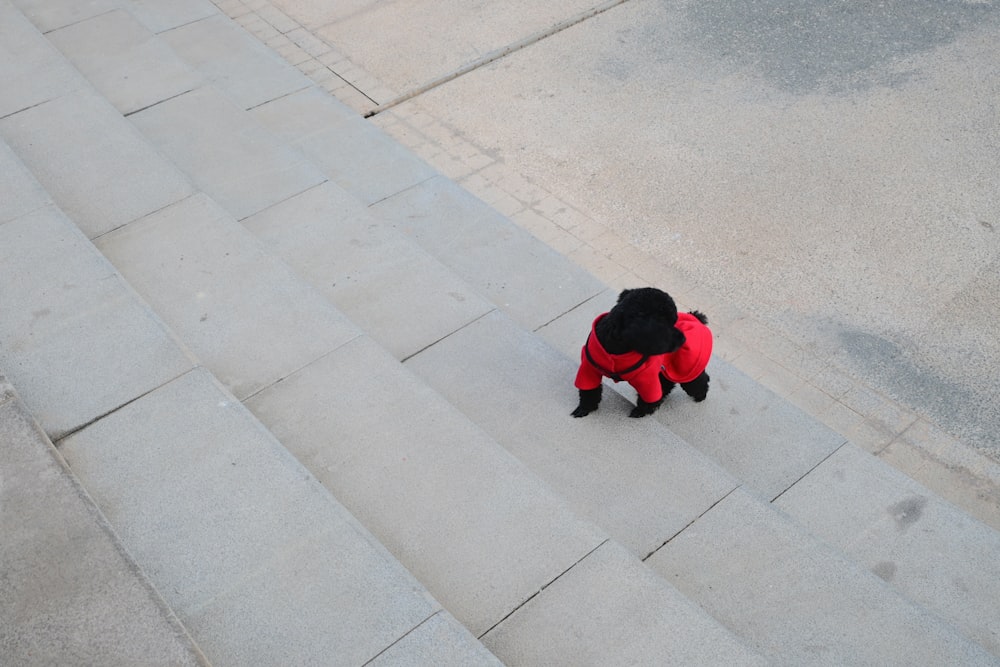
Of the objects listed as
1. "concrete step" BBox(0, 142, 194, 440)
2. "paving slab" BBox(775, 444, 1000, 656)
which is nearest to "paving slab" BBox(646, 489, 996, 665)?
"paving slab" BBox(775, 444, 1000, 656)

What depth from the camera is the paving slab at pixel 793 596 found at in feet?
13.1

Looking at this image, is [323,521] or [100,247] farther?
[100,247]

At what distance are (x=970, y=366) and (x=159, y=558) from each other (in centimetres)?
479

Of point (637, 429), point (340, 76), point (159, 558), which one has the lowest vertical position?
point (340, 76)

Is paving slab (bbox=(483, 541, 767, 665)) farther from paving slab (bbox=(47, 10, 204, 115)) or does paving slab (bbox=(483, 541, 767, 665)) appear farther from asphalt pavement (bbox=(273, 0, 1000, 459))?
paving slab (bbox=(47, 10, 204, 115))

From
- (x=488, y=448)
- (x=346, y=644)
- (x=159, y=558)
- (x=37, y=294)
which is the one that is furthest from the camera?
(x=37, y=294)

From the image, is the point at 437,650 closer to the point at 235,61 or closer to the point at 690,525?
the point at 690,525

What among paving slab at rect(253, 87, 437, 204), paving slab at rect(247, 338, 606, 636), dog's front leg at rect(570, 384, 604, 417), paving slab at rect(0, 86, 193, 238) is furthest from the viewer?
paving slab at rect(253, 87, 437, 204)

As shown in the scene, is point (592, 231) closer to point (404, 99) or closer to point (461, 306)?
point (461, 306)

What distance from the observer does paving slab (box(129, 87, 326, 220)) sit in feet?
21.4

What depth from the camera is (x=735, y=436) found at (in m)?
5.25

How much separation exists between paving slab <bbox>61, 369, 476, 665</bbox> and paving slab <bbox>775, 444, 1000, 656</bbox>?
237cm

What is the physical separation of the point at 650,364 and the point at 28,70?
17.9 feet

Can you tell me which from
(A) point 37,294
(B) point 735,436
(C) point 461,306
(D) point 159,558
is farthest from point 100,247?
(B) point 735,436
